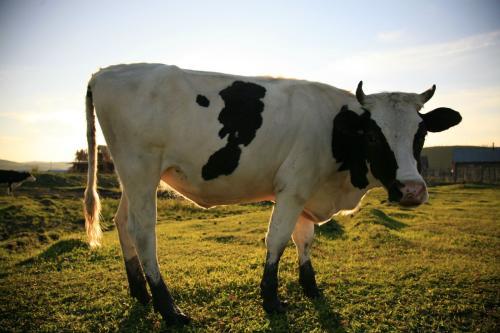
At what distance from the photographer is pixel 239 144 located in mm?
4906

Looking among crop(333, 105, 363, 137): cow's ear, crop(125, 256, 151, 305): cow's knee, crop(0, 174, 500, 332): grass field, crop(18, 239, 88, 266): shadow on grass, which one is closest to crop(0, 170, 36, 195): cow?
crop(0, 174, 500, 332): grass field

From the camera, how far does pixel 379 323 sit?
4.59 meters

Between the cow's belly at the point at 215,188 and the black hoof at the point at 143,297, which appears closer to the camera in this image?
the cow's belly at the point at 215,188

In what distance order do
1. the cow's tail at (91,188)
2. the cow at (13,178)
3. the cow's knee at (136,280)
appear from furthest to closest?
1. the cow at (13,178)
2. the cow's knee at (136,280)
3. the cow's tail at (91,188)

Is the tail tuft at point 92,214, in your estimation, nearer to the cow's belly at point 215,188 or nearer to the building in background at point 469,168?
the cow's belly at point 215,188

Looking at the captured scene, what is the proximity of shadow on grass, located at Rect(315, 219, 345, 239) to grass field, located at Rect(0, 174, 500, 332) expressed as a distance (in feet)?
0.21

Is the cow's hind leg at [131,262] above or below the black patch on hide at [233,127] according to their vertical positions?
below

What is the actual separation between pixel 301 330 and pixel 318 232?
6.11 meters

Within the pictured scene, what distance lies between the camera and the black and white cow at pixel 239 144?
4711mm

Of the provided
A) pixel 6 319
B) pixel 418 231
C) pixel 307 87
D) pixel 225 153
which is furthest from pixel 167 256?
pixel 418 231

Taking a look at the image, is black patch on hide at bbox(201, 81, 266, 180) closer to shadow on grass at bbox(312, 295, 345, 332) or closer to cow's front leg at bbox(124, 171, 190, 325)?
cow's front leg at bbox(124, 171, 190, 325)

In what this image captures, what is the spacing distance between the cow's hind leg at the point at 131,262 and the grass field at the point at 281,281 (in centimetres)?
19

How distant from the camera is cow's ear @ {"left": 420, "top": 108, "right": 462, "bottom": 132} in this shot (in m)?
5.47

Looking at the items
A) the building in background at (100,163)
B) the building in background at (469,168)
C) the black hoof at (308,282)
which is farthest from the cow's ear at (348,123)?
the building in background at (469,168)
